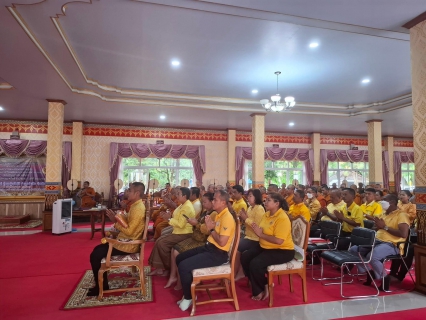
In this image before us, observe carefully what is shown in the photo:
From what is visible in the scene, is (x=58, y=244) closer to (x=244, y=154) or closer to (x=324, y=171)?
(x=244, y=154)

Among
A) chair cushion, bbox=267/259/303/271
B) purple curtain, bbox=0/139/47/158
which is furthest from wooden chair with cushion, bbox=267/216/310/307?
purple curtain, bbox=0/139/47/158

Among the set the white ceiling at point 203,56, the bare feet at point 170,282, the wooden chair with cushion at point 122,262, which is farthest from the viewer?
the white ceiling at point 203,56

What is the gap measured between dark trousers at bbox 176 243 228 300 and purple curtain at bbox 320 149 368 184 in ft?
34.3

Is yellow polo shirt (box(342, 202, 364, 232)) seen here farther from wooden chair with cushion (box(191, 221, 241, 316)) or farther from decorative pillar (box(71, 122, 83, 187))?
decorative pillar (box(71, 122, 83, 187))

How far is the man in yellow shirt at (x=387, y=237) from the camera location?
11.4 feet

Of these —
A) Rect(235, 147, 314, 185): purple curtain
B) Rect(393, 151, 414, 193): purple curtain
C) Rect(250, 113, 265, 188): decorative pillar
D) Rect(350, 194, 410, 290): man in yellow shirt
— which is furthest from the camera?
Rect(393, 151, 414, 193): purple curtain

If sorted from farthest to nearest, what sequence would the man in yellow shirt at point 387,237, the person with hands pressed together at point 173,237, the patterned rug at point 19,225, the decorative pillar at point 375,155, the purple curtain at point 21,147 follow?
the purple curtain at point 21,147, the decorative pillar at point 375,155, the patterned rug at point 19,225, the person with hands pressed together at point 173,237, the man in yellow shirt at point 387,237

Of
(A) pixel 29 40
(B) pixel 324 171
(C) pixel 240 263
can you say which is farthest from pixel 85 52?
(B) pixel 324 171

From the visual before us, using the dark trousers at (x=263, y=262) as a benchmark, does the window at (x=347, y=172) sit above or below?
above

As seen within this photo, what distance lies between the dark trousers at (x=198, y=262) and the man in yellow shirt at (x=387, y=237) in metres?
1.75

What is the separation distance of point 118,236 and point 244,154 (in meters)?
8.66

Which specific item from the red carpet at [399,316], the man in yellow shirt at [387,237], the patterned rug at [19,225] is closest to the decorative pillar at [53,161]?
the patterned rug at [19,225]

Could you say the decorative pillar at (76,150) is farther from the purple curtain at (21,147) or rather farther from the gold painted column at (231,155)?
the gold painted column at (231,155)

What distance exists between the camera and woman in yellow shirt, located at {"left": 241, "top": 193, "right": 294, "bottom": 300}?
309 centimetres
